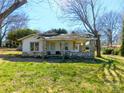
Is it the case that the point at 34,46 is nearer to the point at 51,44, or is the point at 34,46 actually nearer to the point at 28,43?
the point at 28,43

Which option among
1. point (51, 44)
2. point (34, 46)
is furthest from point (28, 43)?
point (51, 44)

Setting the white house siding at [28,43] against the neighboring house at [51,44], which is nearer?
the neighboring house at [51,44]

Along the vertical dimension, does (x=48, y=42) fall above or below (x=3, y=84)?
above

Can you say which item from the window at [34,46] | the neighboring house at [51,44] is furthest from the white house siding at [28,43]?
the window at [34,46]

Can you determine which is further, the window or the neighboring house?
the window

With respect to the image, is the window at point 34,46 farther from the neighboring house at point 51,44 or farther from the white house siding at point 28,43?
the white house siding at point 28,43

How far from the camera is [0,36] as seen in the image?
74812mm

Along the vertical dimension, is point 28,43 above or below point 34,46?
above

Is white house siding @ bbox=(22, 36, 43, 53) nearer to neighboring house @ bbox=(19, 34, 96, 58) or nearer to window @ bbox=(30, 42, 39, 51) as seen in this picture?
neighboring house @ bbox=(19, 34, 96, 58)

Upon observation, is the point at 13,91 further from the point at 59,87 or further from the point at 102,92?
the point at 102,92

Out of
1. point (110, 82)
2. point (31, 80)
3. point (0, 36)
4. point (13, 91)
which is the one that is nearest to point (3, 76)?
point (31, 80)

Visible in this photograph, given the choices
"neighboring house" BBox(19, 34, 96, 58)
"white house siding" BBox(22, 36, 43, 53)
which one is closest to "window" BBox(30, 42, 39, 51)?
"neighboring house" BBox(19, 34, 96, 58)

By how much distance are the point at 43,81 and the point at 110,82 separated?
3.27 metres

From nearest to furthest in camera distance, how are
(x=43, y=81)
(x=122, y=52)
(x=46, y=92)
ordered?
(x=46, y=92), (x=43, y=81), (x=122, y=52)
